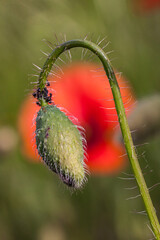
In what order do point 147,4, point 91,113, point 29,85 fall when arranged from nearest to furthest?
point 91,113 < point 147,4 < point 29,85

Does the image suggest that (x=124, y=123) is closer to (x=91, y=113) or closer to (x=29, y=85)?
(x=91, y=113)

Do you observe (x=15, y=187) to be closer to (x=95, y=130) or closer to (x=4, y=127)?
(x=4, y=127)

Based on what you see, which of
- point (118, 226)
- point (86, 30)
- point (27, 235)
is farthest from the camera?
point (86, 30)

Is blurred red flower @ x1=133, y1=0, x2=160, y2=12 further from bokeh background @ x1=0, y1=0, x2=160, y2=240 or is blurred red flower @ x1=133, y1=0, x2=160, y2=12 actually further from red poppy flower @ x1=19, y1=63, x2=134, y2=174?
red poppy flower @ x1=19, y1=63, x2=134, y2=174

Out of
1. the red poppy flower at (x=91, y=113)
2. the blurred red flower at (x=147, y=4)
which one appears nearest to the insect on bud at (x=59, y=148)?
the red poppy flower at (x=91, y=113)

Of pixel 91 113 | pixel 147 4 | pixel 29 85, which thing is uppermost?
pixel 147 4

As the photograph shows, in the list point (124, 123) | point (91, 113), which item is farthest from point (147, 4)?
point (124, 123)

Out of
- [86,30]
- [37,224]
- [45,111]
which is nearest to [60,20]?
[86,30]
